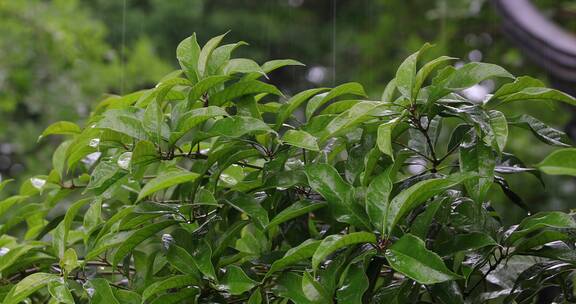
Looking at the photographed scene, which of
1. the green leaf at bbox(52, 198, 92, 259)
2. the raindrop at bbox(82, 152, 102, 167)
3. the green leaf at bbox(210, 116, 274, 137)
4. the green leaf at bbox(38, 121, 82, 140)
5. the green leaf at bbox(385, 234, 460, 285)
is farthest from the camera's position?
the raindrop at bbox(82, 152, 102, 167)

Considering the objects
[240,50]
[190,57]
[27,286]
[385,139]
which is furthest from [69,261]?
[240,50]

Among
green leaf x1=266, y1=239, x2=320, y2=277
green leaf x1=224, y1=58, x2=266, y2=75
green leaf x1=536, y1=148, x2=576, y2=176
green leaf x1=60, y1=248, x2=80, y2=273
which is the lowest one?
green leaf x1=60, y1=248, x2=80, y2=273

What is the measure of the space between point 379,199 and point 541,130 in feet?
0.77

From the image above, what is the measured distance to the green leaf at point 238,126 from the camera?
2.71 feet

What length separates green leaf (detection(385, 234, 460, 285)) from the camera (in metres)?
0.72

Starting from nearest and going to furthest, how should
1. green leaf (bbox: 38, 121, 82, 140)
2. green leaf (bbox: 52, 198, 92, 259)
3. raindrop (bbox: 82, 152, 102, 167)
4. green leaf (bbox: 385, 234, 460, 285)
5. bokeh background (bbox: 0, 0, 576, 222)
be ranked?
green leaf (bbox: 385, 234, 460, 285) → green leaf (bbox: 52, 198, 92, 259) → green leaf (bbox: 38, 121, 82, 140) → raindrop (bbox: 82, 152, 102, 167) → bokeh background (bbox: 0, 0, 576, 222)

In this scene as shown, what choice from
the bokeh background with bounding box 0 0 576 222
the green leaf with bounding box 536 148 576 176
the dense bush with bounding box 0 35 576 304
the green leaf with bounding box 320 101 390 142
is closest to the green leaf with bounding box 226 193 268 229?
the dense bush with bounding box 0 35 576 304

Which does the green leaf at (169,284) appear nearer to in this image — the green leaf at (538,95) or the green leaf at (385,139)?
the green leaf at (385,139)

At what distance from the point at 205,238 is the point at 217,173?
Answer: 7 centimetres

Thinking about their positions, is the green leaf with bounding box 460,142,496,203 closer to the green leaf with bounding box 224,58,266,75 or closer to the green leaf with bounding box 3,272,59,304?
the green leaf with bounding box 224,58,266,75

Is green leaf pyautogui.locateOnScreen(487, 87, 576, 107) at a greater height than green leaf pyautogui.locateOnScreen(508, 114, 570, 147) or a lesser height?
greater

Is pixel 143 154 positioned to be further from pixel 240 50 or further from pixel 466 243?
pixel 240 50

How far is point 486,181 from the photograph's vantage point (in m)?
0.80

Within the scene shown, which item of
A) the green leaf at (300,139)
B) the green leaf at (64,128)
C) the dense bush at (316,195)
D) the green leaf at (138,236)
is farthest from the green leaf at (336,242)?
the green leaf at (64,128)
